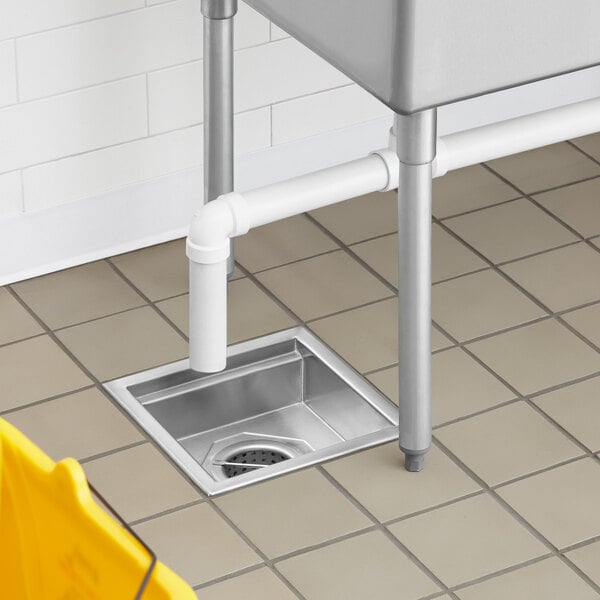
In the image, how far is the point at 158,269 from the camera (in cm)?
297

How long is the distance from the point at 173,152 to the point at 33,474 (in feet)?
4.53

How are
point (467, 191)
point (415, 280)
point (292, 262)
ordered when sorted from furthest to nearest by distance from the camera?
1. point (467, 191)
2. point (292, 262)
3. point (415, 280)

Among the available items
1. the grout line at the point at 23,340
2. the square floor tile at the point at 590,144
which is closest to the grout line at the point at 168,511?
the grout line at the point at 23,340

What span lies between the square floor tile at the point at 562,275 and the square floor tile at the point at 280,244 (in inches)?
14.5

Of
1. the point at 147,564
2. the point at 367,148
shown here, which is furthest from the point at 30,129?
the point at 147,564

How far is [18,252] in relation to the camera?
2.91 m

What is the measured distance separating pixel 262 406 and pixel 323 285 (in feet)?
1.06

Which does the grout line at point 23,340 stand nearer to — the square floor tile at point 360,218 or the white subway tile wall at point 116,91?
the white subway tile wall at point 116,91

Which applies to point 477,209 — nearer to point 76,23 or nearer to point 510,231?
point 510,231

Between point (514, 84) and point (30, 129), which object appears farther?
point (30, 129)

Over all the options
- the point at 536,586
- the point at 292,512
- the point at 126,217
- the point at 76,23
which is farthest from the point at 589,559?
the point at 76,23

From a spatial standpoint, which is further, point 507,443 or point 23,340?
point 23,340

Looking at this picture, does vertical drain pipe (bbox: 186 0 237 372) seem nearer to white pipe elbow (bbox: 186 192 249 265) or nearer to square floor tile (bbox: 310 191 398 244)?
white pipe elbow (bbox: 186 192 249 265)

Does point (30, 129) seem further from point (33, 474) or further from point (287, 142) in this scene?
point (33, 474)
